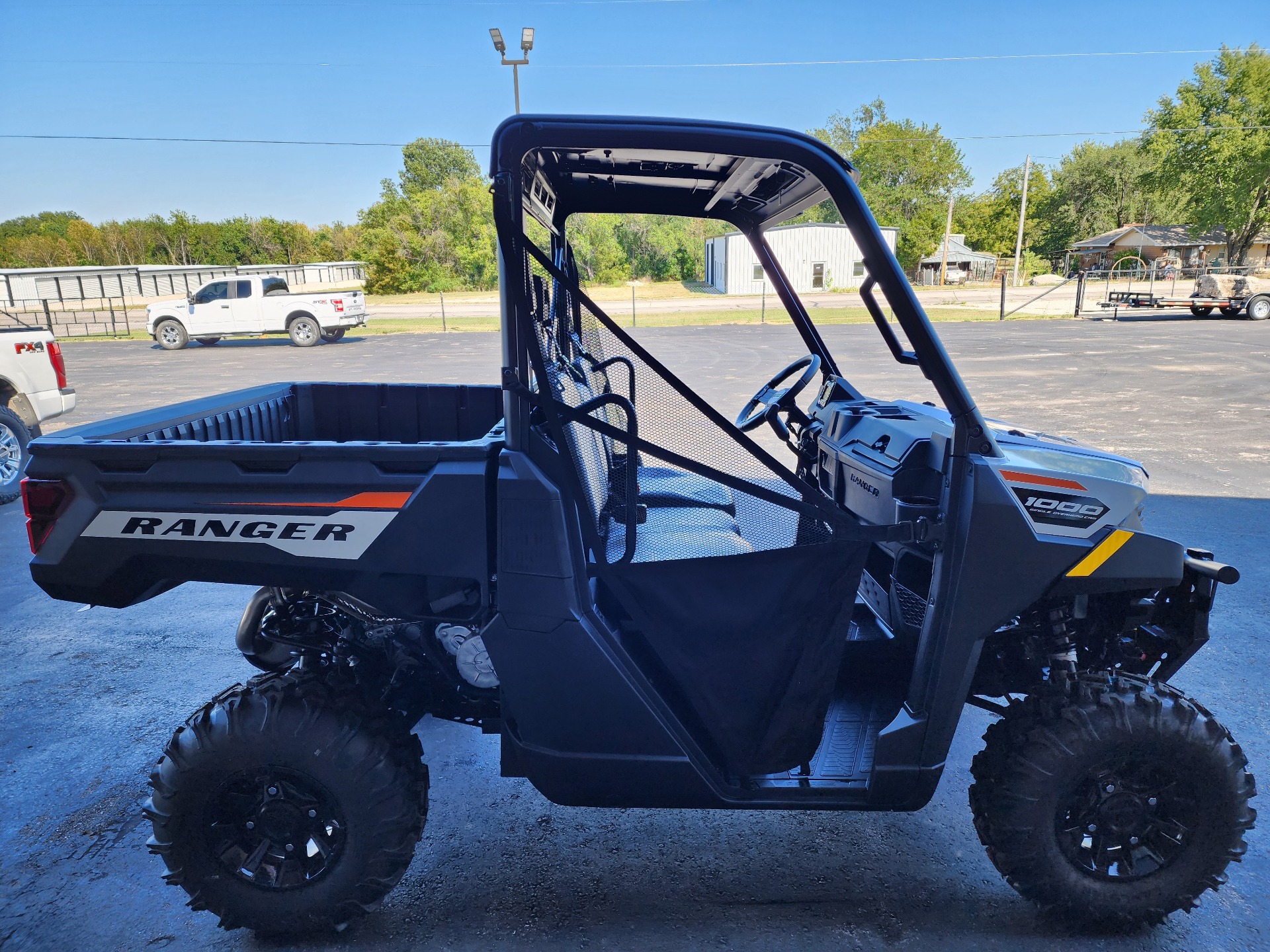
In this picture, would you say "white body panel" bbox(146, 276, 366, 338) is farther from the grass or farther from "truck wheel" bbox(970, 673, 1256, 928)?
"truck wheel" bbox(970, 673, 1256, 928)

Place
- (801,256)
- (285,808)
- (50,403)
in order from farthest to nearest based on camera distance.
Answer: (50,403) → (801,256) → (285,808)

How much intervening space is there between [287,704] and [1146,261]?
3265 inches

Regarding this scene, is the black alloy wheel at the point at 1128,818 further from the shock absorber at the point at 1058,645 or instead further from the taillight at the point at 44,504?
the taillight at the point at 44,504

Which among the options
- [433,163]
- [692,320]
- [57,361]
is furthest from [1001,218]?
[57,361]

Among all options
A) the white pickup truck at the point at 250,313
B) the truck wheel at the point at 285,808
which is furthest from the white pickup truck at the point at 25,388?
the white pickup truck at the point at 250,313

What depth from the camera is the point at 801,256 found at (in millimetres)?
4383

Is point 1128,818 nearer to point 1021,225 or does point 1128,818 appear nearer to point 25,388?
point 25,388

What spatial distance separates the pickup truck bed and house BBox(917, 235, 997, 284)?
63.8 metres

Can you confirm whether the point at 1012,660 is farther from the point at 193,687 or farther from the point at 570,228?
the point at 193,687

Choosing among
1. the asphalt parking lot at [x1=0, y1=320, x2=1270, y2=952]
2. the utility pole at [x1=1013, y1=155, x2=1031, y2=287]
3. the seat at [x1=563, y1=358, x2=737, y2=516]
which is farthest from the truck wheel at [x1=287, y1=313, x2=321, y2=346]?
the utility pole at [x1=1013, y1=155, x2=1031, y2=287]

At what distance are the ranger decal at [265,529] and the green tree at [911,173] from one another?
56.5 meters

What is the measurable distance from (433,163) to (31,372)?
8039 cm

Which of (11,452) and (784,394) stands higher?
(784,394)

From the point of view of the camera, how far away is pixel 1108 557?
7.58 feet
